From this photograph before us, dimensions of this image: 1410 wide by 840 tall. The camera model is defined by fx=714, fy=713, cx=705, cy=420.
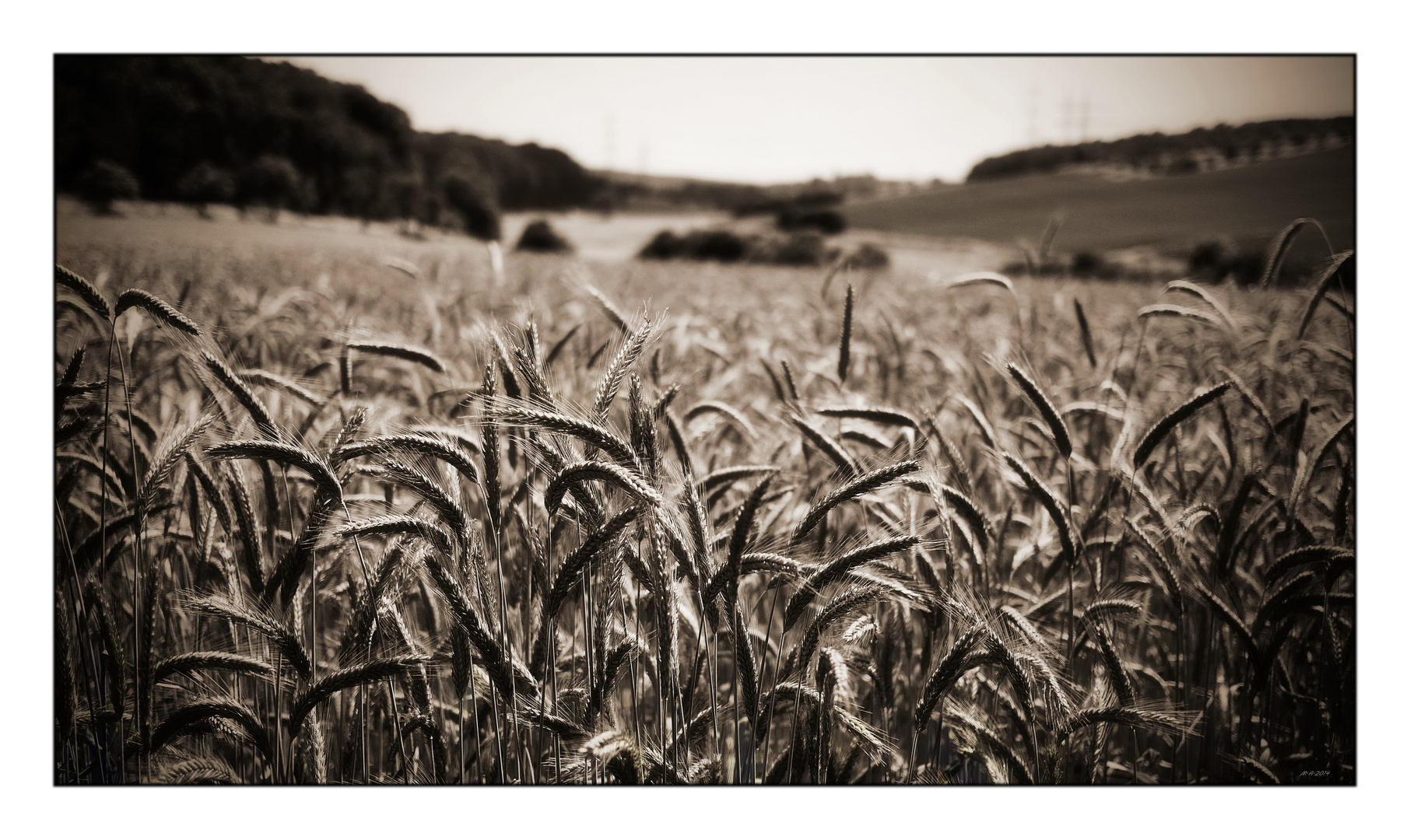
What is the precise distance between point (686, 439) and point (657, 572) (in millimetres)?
652

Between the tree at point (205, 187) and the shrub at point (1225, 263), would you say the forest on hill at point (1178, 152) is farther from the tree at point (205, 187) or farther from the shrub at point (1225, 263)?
the tree at point (205, 187)

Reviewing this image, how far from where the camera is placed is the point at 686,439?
5.99ft

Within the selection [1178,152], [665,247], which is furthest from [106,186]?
[1178,152]

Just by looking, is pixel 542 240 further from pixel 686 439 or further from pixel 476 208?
pixel 686 439

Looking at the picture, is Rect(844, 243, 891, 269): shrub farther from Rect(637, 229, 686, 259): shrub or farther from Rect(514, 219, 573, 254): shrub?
Rect(514, 219, 573, 254): shrub

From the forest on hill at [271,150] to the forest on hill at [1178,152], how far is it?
1700 mm

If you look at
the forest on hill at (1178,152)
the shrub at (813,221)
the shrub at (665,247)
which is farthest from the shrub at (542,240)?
the forest on hill at (1178,152)

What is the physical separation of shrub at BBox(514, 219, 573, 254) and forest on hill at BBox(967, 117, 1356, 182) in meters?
1.77

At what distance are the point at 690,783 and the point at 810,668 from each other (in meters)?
0.36

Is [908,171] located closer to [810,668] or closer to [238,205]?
[810,668]

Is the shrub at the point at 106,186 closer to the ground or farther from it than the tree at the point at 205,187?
closer to the ground

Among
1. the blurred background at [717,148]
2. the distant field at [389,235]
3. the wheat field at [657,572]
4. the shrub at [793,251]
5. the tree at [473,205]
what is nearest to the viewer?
the wheat field at [657,572]

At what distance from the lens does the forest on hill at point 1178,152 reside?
2.35 metres
